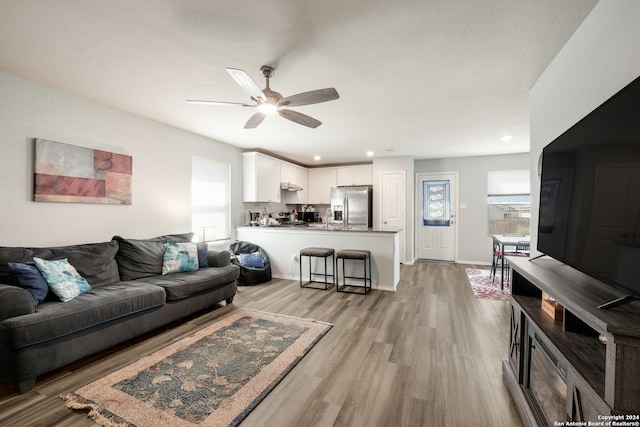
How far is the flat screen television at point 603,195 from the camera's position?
0.94m

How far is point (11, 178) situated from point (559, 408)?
14.3ft

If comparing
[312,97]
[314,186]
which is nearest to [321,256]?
[312,97]

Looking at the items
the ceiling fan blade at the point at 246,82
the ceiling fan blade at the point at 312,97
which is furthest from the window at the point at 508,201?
the ceiling fan blade at the point at 246,82

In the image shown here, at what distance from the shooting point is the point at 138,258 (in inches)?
124

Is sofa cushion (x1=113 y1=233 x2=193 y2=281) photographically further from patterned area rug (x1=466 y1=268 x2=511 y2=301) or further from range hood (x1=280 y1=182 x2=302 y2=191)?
patterned area rug (x1=466 y1=268 x2=511 y2=301)

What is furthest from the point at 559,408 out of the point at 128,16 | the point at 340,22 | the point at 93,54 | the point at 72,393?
the point at 93,54

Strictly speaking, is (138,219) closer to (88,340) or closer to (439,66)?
(88,340)

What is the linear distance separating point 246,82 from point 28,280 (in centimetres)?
234

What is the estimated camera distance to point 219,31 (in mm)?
1908

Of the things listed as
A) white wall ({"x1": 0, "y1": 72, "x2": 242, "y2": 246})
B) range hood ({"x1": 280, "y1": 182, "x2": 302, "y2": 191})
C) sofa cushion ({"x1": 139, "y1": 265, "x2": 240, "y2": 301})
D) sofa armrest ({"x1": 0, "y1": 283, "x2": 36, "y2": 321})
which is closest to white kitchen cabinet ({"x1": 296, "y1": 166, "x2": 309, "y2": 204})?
range hood ({"x1": 280, "y1": 182, "x2": 302, "y2": 191})

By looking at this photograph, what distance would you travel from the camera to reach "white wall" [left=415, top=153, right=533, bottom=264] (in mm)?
6164

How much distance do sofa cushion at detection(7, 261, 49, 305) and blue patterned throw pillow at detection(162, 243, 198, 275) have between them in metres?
1.10

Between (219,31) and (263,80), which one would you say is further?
(263,80)

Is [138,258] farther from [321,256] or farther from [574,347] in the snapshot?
[574,347]
